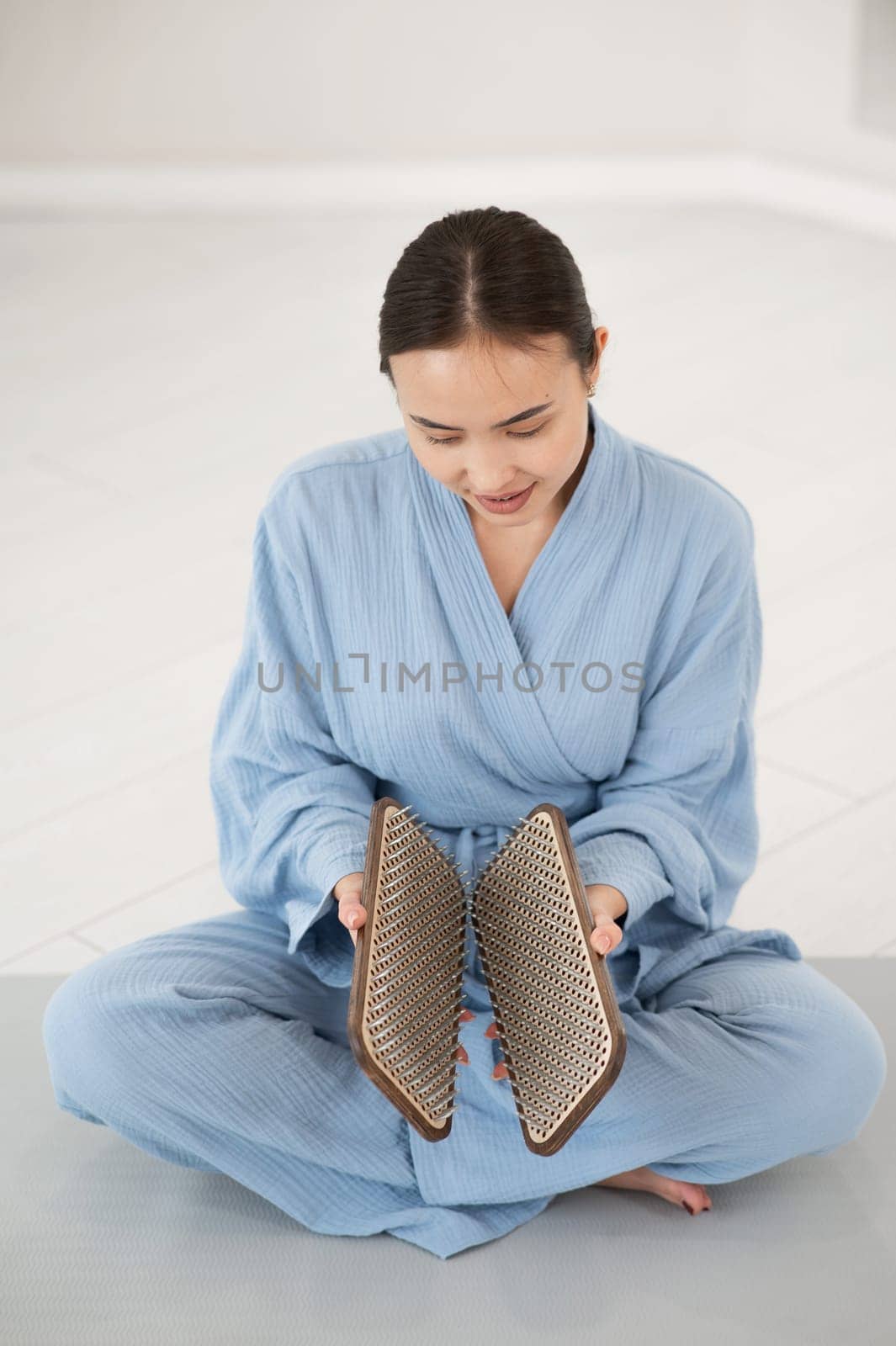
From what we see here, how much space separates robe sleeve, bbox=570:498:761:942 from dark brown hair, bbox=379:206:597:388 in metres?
0.31

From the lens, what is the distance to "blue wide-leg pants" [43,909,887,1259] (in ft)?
4.46

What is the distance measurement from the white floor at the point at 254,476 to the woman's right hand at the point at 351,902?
55 cm

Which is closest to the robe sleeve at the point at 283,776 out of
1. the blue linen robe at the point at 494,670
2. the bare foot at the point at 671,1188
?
the blue linen robe at the point at 494,670

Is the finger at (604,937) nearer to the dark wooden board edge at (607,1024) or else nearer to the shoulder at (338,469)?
the dark wooden board edge at (607,1024)

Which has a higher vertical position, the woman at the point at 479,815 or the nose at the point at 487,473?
the nose at the point at 487,473

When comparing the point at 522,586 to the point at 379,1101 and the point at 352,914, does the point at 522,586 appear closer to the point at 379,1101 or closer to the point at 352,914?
the point at 352,914

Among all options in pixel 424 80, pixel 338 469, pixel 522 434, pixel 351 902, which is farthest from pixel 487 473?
pixel 424 80

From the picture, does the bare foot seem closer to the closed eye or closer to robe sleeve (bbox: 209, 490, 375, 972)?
robe sleeve (bbox: 209, 490, 375, 972)

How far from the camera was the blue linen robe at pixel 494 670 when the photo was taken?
146cm

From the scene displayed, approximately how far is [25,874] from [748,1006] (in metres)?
0.92

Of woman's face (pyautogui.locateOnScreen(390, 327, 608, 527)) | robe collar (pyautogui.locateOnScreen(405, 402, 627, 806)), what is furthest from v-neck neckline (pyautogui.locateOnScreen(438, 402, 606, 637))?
woman's face (pyautogui.locateOnScreen(390, 327, 608, 527))

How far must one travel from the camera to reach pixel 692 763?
1499mm

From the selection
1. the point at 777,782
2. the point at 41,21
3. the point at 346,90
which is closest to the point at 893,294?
the point at 346,90

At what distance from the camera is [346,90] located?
4.38 m
